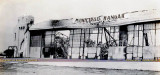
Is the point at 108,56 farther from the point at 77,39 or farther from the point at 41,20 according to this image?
the point at 41,20

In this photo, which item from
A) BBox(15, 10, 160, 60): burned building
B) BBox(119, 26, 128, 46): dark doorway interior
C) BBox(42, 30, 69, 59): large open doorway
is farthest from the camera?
BBox(42, 30, 69, 59): large open doorway

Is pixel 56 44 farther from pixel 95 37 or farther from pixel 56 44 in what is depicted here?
pixel 95 37

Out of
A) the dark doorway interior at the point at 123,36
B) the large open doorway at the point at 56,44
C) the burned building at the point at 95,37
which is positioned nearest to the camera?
the burned building at the point at 95,37

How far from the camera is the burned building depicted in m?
3.92

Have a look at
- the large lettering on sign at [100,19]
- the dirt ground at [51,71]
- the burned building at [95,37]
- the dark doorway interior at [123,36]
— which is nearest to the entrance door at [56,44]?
the burned building at [95,37]

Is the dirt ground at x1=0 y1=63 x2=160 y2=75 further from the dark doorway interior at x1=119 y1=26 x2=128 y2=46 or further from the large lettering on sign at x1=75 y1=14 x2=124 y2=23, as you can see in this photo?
the large lettering on sign at x1=75 y1=14 x2=124 y2=23

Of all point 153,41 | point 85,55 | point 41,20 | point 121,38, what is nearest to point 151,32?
point 153,41

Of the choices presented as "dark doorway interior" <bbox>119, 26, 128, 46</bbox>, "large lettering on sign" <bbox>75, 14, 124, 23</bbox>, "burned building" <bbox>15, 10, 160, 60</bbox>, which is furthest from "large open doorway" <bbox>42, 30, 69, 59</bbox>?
"dark doorway interior" <bbox>119, 26, 128, 46</bbox>

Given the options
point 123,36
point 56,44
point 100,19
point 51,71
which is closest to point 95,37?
point 100,19

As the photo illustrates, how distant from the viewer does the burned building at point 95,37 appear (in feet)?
12.9

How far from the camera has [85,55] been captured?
4391 mm

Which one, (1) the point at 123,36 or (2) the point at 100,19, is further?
(2) the point at 100,19

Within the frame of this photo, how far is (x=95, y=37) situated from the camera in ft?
14.1

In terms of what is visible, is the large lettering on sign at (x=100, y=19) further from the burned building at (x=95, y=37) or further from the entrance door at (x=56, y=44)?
the entrance door at (x=56, y=44)
